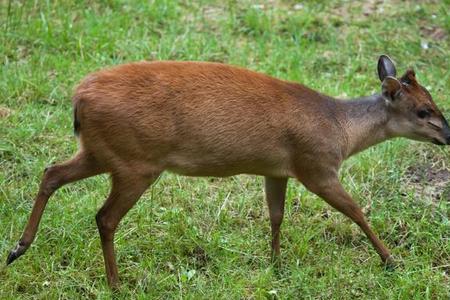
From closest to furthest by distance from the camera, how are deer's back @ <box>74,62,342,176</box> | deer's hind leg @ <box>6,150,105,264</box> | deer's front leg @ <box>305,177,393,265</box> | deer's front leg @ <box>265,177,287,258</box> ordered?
deer's back @ <box>74,62,342,176</box>
deer's hind leg @ <box>6,150,105,264</box>
deer's front leg @ <box>305,177,393,265</box>
deer's front leg @ <box>265,177,287,258</box>

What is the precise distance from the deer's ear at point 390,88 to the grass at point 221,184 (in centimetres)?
83

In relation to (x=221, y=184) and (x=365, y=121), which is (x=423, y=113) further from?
(x=221, y=184)

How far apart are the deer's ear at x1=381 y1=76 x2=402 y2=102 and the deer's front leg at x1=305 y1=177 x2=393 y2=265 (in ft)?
2.22

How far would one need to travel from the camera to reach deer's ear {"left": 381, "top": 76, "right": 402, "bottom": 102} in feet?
18.9

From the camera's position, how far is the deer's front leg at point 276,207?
5785 mm

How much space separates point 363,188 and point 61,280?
2.29 metres

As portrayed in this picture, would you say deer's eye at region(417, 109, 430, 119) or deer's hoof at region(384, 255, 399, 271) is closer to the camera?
deer's hoof at region(384, 255, 399, 271)

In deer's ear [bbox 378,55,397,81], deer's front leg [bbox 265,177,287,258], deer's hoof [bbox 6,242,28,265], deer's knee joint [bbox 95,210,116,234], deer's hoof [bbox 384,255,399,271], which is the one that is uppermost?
deer's ear [bbox 378,55,397,81]

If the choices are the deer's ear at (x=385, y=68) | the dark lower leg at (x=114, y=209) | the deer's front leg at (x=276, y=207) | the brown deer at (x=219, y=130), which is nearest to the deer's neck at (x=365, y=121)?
the brown deer at (x=219, y=130)

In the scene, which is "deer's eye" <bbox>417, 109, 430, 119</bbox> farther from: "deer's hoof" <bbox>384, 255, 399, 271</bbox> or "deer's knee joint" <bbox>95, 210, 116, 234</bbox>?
"deer's knee joint" <bbox>95, 210, 116, 234</bbox>

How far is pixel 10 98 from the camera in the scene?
720 centimetres

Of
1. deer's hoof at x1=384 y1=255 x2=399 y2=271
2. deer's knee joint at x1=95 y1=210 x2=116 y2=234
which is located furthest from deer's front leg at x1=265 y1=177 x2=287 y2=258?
deer's knee joint at x1=95 y1=210 x2=116 y2=234

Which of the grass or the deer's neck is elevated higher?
the deer's neck

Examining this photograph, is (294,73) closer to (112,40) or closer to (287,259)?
(112,40)
